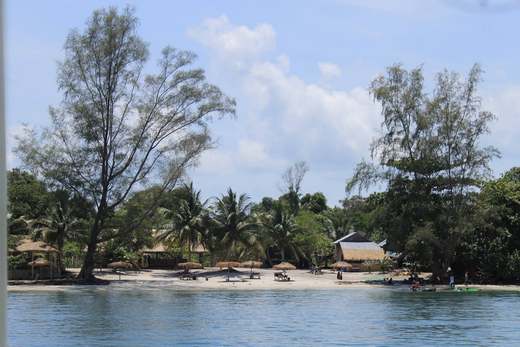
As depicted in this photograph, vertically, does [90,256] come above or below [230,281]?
above

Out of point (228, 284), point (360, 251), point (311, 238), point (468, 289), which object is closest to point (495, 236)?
point (468, 289)

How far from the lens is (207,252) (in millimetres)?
70000

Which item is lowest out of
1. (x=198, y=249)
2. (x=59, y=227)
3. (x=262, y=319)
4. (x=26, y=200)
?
(x=262, y=319)

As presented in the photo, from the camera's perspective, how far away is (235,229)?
2557 inches

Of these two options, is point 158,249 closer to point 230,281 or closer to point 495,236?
point 230,281

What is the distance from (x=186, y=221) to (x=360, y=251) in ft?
61.5

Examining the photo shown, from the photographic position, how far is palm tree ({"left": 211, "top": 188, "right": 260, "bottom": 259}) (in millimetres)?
64562

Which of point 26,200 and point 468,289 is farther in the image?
point 26,200

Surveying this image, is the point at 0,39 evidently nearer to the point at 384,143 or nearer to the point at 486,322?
the point at 486,322

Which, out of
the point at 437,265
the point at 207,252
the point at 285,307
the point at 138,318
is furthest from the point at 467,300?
the point at 207,252

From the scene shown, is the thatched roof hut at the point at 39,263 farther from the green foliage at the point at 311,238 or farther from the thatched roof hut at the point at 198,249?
the green foliage at the point at 311,238

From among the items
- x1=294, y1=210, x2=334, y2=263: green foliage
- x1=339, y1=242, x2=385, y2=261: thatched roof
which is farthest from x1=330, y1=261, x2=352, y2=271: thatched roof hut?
x1=294, y1=210, x2=334, y2=263: green foliage

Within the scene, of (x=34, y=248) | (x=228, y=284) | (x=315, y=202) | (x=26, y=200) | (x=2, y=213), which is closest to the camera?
(x=2, y=213)

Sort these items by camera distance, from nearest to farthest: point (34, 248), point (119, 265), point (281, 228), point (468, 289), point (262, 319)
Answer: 1. point (262, 319)
2. point (468, 289)
3. point (34, 248)
4. point (119, 265)
5. point (281, 228)
